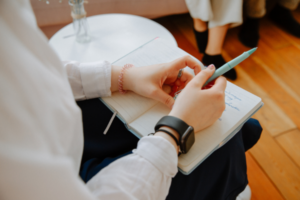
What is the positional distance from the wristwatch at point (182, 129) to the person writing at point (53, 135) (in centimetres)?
2

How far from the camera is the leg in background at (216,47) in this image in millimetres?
1216

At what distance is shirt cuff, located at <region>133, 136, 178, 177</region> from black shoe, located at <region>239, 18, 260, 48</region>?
51.8 inches

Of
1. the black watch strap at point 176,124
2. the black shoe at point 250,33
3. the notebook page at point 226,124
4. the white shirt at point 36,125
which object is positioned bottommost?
the black shoe at point 250,33

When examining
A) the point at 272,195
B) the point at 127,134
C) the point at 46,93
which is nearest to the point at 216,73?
the point at 127,134

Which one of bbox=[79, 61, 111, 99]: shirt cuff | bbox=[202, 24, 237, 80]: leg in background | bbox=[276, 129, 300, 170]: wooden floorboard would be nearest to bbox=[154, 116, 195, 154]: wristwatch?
bbox=[79, 61, 111, 99]: shirt cuff

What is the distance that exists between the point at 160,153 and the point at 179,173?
115mm

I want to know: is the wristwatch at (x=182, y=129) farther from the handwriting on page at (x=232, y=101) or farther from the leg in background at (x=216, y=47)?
the leg in background at (x=216, y=47)

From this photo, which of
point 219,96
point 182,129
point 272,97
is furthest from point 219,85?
point 272,97

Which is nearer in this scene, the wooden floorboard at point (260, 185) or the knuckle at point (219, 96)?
the knuckle at point (219, 96)

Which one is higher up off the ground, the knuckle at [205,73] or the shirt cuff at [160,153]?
the knuckle at [205,73]

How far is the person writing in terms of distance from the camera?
0.22m

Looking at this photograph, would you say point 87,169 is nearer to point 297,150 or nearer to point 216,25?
point 297,150

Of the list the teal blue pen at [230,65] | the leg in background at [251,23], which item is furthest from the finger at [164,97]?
the leg in background at [251,23]

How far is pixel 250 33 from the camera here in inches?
57.7
